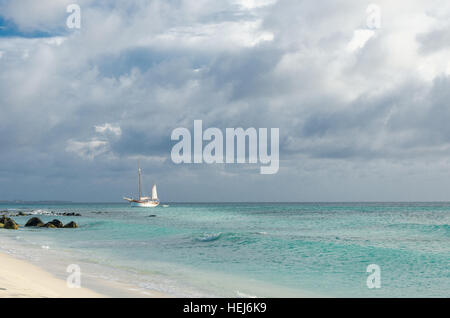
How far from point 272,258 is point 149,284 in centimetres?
805

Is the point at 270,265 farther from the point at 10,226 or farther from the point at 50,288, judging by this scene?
the point at 10,226

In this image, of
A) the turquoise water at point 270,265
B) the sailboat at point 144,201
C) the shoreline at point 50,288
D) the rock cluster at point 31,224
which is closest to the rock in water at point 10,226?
the rock cluster at point 31,224

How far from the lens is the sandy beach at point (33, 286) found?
943cm

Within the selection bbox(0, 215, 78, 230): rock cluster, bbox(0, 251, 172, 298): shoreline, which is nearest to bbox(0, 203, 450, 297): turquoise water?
bbox(0, 251, 172, 298): shoreline

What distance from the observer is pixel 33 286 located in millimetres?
10578

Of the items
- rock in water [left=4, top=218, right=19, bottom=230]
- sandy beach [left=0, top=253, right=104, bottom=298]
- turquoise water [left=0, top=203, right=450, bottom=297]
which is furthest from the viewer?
rock in water [left=4, top=218, right=19, bottom=230]

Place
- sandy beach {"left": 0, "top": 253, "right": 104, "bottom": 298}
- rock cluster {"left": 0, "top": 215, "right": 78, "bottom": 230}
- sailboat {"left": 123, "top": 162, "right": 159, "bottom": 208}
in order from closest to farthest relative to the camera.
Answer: sandy beach {"left": 0, "top": 253, "right": 104, "bottom": 298} → rock cluster {"left": 0, "top": 215, "right": 78, "bottom": 230} → sailboat {"left": 123, "top": 162, "right": 159, "bottom": 208}

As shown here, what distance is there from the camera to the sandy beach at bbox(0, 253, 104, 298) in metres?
9.43

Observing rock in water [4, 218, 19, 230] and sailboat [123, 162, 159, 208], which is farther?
sailboat [123, 162, 159, 208]

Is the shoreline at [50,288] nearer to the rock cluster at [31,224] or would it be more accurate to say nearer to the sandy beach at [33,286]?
the sandy beach at [33,286]

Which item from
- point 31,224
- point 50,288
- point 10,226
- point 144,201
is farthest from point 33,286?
point 144,201

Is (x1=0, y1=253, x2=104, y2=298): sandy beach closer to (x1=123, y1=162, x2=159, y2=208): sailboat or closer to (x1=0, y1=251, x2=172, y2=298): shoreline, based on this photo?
(x1=0, y1=251, x2=172, y2=298): shoreline
